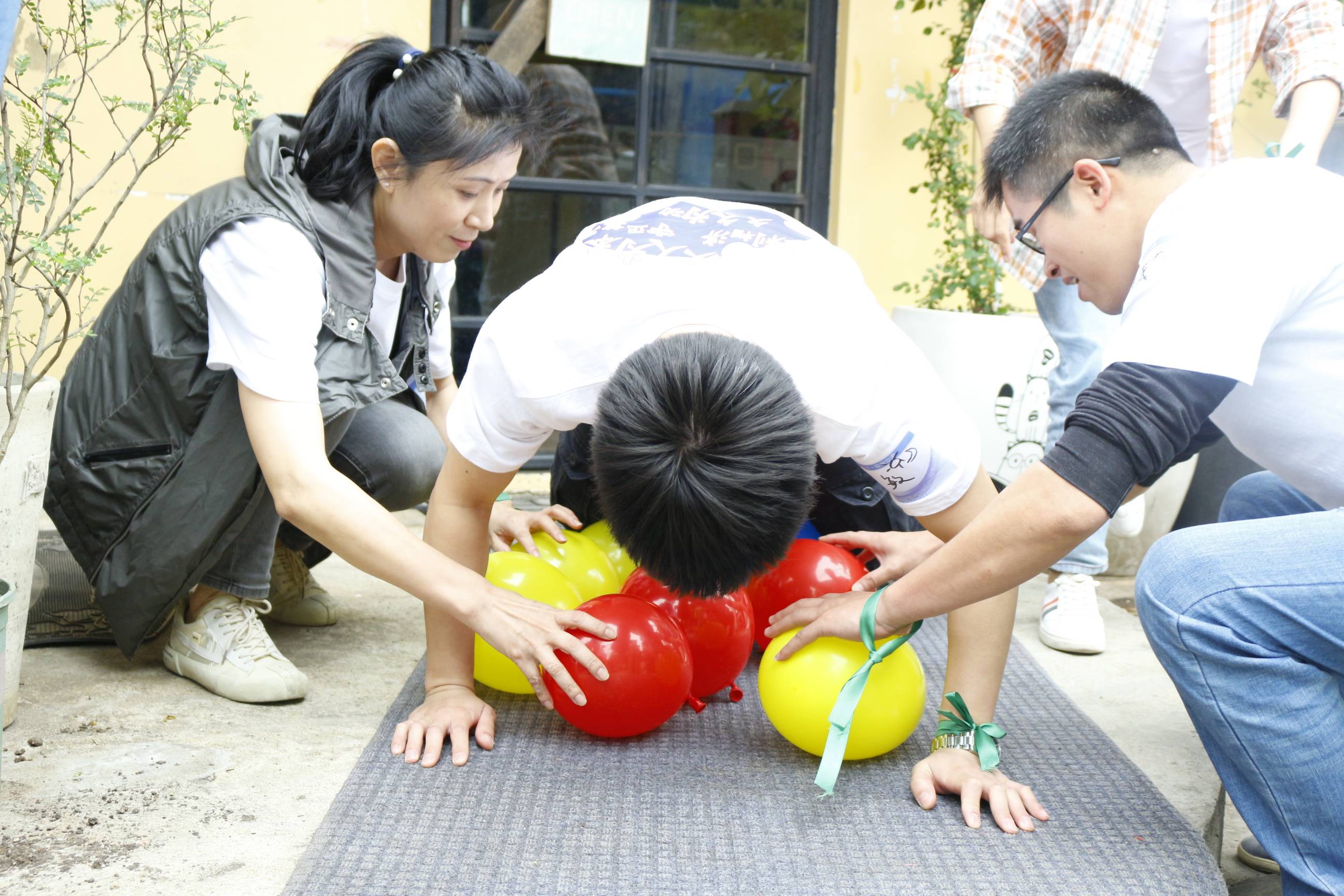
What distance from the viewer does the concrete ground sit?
1417 millimetres

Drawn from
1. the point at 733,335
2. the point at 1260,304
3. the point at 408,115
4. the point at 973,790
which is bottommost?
the point at 973,790

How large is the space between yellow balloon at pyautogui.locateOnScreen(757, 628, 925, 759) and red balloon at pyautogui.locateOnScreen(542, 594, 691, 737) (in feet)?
0.49

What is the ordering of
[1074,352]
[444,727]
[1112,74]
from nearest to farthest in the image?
[444,727] < [1112,74] < [1074,352]

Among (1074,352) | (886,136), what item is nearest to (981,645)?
(1074,352)

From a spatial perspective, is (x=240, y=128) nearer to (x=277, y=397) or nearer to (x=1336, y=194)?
(x=277, y=397)

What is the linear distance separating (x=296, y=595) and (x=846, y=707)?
1.31 metres

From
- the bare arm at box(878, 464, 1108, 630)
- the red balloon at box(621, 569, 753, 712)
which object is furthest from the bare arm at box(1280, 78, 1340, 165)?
the red balloon at box(621, 569, 753, 712)

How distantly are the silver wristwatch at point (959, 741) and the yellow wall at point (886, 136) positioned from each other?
2313mm

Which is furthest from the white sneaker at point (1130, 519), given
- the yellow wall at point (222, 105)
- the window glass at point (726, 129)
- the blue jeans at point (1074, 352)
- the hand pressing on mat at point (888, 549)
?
the yellow wall at point (222, 105)

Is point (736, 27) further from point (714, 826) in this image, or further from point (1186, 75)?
point (714, 826)

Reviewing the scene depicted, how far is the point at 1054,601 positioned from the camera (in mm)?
2473

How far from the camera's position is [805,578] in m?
1.94

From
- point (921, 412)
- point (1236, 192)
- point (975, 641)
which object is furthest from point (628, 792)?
point (1236, 192)

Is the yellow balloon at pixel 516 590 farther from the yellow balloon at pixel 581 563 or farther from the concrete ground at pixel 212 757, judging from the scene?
the concrete ground at pixel 212 757
